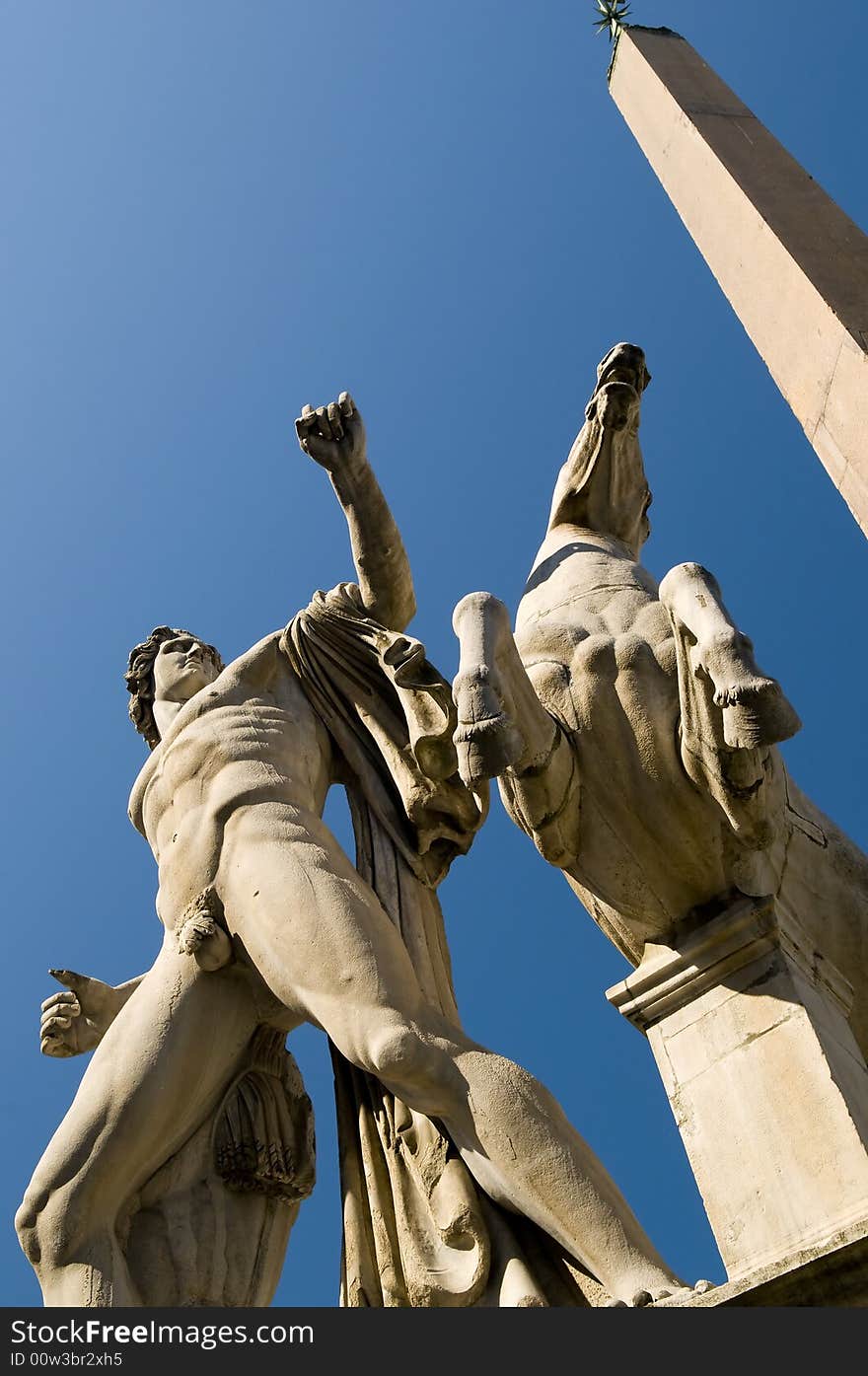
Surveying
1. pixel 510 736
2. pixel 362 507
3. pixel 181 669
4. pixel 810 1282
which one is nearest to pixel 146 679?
pixel 181 669

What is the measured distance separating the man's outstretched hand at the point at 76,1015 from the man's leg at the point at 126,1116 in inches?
36.5

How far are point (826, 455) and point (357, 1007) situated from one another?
4.29 m

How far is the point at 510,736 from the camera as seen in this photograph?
13.8 ft

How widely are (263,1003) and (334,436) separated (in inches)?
104

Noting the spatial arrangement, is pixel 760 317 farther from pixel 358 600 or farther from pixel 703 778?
pixel 703 778

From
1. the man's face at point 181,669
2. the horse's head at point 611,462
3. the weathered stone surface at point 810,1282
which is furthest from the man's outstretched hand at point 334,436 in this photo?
the weathered stone surface at point 810,1282

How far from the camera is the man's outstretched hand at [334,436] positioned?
6445 mm

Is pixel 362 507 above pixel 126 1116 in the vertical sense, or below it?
above

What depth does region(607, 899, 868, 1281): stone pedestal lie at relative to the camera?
4.29 metres

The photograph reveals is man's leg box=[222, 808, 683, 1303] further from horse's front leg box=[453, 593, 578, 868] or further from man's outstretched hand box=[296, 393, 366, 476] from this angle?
man's outstretched hand box=[296, 393, 366, 476]

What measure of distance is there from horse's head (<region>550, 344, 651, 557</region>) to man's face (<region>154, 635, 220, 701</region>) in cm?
196

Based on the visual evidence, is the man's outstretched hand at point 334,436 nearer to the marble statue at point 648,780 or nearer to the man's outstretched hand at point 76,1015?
the marble statue at point 648,780

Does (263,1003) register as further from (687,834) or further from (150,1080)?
(687,834)

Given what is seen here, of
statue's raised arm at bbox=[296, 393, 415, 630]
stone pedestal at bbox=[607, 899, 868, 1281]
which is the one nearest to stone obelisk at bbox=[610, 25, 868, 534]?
statue's raised arm at bbox=[296, 393, 415, 630]
